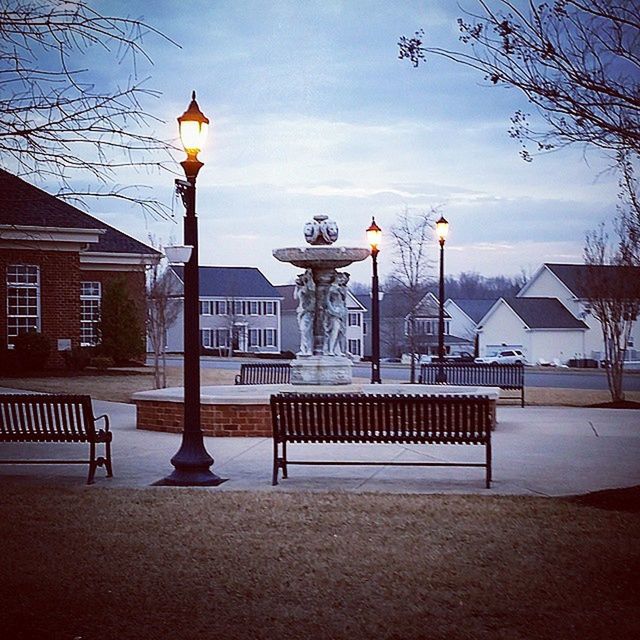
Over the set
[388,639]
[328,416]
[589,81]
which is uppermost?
[589,81]

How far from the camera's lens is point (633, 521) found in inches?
365

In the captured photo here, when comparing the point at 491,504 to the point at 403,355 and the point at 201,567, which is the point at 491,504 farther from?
the point at 403,355

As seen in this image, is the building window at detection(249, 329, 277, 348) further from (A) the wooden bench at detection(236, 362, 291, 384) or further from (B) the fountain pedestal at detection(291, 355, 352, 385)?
(B) the fountain pedestal at detection(291, 355, 352, 385)

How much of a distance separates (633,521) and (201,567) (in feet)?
13.4

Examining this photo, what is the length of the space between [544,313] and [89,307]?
32.4m

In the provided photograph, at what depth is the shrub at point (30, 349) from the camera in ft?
112

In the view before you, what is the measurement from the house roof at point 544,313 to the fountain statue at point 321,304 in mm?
46535

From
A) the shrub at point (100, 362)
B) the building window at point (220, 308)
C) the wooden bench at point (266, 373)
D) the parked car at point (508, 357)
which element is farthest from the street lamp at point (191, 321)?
the building window at point (220, 308)

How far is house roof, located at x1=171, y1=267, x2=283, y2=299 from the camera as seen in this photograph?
76750 mm

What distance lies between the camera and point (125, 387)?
1181 inches

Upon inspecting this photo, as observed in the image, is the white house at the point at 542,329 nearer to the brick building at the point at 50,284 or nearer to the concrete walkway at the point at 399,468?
the brick building at the point at 50,284

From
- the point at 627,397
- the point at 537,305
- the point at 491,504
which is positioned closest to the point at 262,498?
the point at 491,504

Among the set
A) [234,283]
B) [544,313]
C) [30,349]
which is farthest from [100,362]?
[234,283]

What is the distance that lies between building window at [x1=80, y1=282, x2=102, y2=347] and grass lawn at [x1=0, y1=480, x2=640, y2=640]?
3126 centimetres
